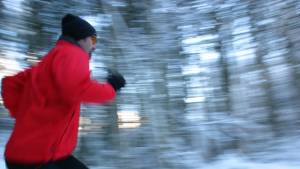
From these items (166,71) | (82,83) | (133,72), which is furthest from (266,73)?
(82,83)

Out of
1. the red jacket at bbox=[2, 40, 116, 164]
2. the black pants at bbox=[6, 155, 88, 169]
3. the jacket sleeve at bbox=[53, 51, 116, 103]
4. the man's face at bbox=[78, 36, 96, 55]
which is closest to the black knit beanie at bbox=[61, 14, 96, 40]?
the man's face at bbox=[78, 36, 96, 55]

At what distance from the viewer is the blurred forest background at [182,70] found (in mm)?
5508

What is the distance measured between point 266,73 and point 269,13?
2.35 feet

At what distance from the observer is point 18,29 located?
5855mm

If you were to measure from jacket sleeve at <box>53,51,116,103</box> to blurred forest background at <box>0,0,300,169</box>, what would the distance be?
288 cm

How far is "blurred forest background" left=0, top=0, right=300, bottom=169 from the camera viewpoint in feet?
18.1

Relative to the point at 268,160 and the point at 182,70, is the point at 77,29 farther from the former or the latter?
the point at 268,160

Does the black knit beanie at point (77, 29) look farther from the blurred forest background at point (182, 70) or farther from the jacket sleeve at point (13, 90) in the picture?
the blurred forest background at point (182, 70)

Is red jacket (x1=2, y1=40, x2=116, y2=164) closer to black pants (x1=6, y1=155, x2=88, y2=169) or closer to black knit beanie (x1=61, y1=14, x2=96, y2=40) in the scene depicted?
black pants (x1=6, y1=155, x2=88, y2=169)

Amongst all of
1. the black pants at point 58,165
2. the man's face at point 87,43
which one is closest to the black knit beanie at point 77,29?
the man's face at point 87,43

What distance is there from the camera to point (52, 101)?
8.65ft

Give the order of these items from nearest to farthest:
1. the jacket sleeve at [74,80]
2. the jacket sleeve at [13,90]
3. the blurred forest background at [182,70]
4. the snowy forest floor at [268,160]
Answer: the jacket sleeve at [74,80], the jacket sleeve at [13,90], the snowy forest floor at [268,160], the blurred forest background at [182,70]

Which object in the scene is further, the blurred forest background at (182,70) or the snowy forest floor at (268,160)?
the blurred forest background at (182,70)

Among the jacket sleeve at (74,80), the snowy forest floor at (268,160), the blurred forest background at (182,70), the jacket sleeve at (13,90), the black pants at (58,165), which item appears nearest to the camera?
the jacket sleeve at (74,80)
